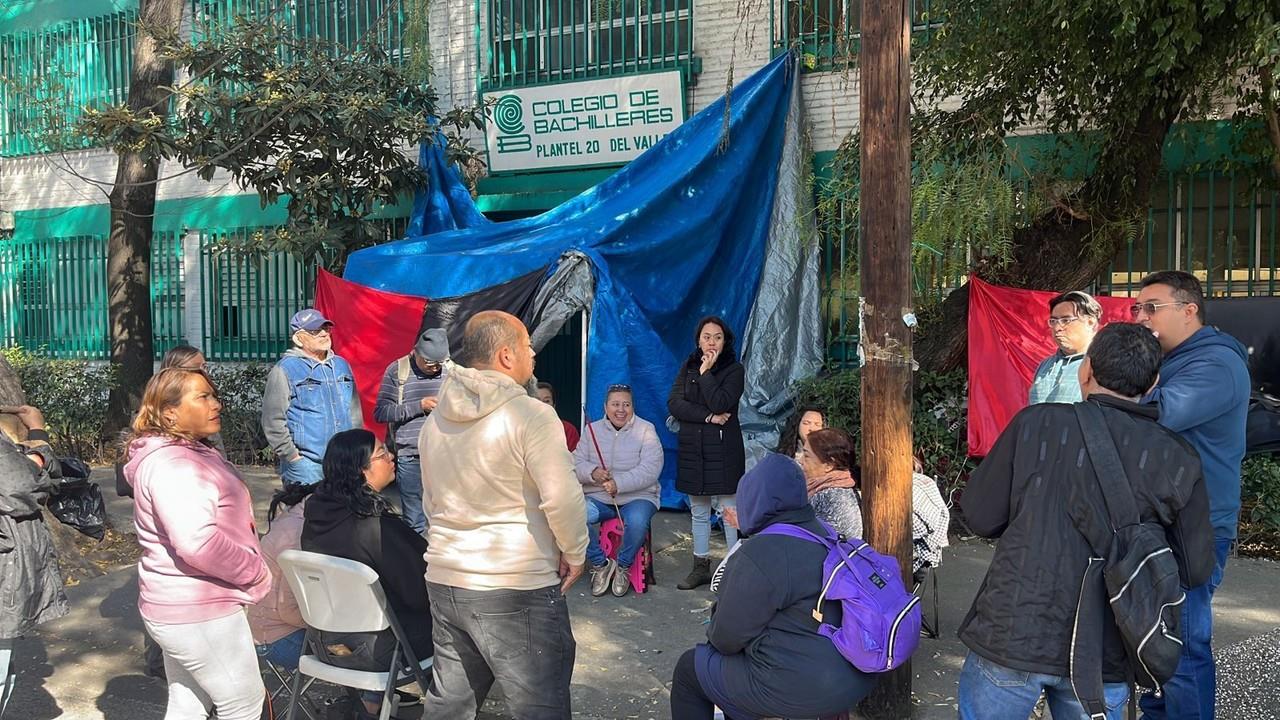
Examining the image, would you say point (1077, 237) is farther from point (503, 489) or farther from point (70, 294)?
point (70, 294)

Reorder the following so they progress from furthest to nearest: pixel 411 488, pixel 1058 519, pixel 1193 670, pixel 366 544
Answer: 1. pixel 411 488
2. pixel 366 544
3. pixel 1193 670
4. pixel 1058 519

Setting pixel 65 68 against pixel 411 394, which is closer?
pixel 411 394

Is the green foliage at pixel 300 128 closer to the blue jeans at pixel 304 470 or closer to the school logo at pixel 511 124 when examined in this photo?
the school logo at pixel 511 124

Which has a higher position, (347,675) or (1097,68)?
(1097,68)

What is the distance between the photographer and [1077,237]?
27.2 feet

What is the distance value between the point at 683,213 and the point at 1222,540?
5.44 metres

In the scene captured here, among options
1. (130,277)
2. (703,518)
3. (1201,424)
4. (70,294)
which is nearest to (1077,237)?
(703,518)

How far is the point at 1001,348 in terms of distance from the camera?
7.83 m

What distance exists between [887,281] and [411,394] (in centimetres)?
344

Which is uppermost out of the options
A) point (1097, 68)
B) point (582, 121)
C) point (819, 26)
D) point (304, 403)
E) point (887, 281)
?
point (819, 26)

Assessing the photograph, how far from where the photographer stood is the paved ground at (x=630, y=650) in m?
4.97

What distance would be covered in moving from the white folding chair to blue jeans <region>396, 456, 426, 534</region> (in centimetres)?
258

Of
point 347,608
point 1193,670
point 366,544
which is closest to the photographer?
point 1193,670

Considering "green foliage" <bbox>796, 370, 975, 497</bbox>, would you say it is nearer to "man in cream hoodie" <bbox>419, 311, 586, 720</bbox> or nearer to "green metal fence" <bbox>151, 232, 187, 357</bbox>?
"man in cream hoodie" <bbox>419, 311, 586, 720</bbox>
